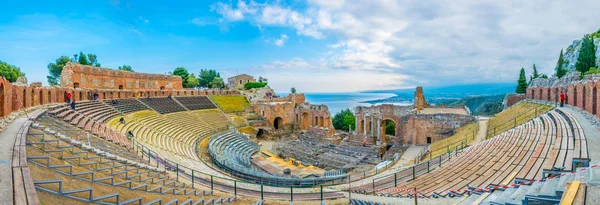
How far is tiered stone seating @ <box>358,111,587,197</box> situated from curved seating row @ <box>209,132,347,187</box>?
4.91 metres

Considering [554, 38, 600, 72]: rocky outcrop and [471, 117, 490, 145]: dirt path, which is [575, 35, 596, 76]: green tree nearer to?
[471, 117, 490, 145]: dirt path

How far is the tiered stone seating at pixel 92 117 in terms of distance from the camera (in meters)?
14.8

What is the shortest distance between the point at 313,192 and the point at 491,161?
707 centimetres

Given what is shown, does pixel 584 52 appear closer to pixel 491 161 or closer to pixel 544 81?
pixel 544 81

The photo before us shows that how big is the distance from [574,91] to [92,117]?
3011 centimetres

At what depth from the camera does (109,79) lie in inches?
1490

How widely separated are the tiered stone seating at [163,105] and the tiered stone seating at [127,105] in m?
1.28

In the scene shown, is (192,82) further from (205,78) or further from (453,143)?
(453,143)

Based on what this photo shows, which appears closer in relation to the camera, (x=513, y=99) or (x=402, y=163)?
(x=402, y=163)

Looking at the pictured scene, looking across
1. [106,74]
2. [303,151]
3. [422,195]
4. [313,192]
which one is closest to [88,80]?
[106,74]

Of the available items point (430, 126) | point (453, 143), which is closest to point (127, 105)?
point (453, 143)

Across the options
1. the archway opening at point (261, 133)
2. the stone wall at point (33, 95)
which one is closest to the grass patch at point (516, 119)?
the archway opening at point (261, 133)

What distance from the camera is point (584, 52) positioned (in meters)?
28.2

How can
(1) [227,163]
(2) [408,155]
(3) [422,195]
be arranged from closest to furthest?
1. (3) [422,195]
2. (1) [227,163]
3. (2) [408,155]
